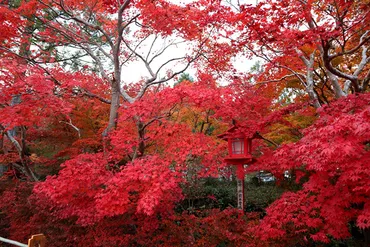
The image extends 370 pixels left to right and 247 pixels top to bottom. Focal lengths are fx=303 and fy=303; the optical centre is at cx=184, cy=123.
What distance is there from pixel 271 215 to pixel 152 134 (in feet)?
10.3

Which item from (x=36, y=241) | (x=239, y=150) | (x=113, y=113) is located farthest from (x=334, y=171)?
(x=113, y=113)

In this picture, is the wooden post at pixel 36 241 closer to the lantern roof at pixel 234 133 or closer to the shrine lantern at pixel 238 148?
the shrine lantern at pixel 238 148

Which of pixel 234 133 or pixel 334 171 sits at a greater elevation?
pixel 234 133

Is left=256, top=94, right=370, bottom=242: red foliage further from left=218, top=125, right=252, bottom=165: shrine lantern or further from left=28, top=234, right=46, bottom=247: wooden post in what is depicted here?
left=28, top=234, right=46, bottom=247: wooden post

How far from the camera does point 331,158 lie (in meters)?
4.24

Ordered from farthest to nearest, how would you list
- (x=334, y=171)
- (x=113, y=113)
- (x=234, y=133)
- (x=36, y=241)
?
(x=113, y=113) → (x=234, y=133) → (x=334, y=171) → (x=36, y=241)

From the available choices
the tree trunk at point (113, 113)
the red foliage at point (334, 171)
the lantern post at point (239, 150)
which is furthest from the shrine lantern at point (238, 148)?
the tree trunk at point (113, 113)

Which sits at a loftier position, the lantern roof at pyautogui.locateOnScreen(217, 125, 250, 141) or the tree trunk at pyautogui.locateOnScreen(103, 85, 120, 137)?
the tree trunk at pyautogui.locateOnScreen(103, 85, 120, 137)

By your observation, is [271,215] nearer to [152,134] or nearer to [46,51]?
[152,134]

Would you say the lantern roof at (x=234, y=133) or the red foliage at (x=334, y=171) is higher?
the lantern roof at (x=234, y=133)

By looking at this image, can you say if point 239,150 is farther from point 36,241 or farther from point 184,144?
point 36,241

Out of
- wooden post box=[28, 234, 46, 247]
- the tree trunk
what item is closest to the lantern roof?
the tree trunk

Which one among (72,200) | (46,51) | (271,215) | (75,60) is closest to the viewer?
(271,215)

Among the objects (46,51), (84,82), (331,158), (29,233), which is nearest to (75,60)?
(46,51)
